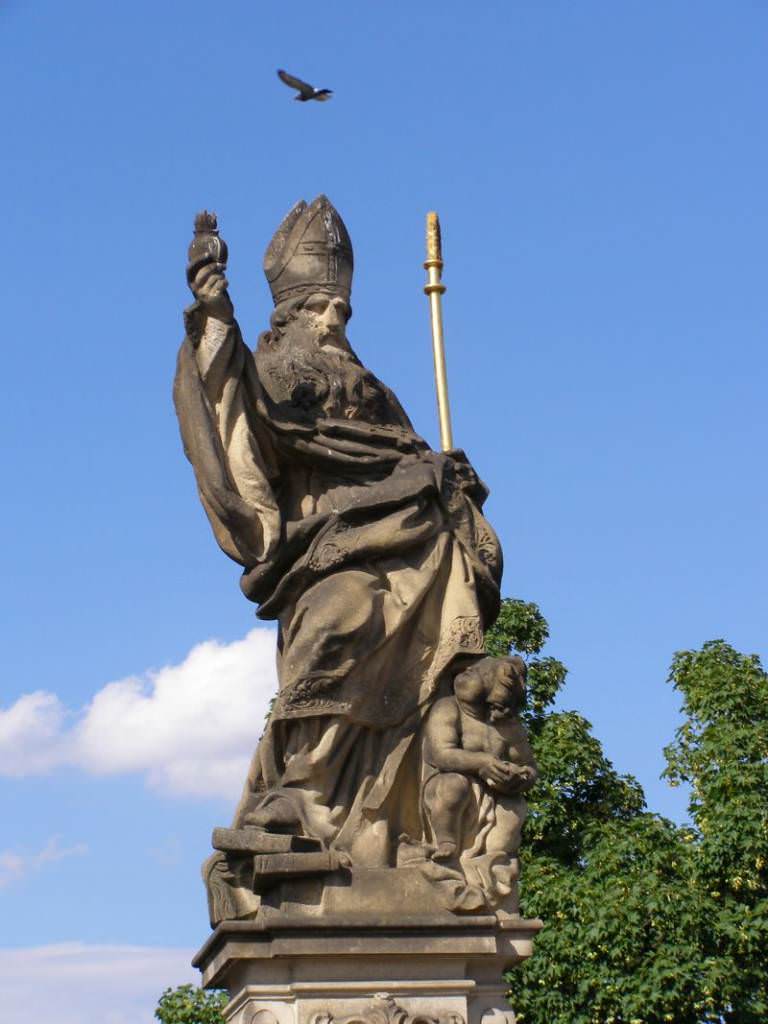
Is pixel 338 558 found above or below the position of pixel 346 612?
above

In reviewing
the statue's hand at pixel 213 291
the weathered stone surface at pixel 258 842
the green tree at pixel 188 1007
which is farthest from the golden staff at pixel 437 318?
the green tree at pixel 188 1007

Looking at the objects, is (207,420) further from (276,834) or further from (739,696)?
(739,696)

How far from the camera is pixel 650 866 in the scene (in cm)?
2444

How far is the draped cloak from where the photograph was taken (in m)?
9.04

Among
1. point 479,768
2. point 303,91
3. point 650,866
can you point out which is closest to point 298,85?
point 303,91

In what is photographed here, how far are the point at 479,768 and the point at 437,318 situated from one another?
2933mm

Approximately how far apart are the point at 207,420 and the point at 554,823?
699 inches

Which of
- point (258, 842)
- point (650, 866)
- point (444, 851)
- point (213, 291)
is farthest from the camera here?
point (650, 866)

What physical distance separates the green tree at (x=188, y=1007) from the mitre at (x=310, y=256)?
1664 centimetres

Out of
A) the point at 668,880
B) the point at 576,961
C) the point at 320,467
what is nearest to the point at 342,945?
the point at 320,467

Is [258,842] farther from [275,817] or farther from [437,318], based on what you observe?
[437,318]

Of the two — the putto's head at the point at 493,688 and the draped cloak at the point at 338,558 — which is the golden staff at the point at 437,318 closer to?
the draped cloak at the point at 338,558

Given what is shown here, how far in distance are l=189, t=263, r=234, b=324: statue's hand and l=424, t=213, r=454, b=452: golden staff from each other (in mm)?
1468

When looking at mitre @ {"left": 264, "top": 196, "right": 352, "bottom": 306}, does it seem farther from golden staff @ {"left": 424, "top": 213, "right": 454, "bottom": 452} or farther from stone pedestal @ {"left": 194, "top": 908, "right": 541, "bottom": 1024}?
stone pedestal @ {"left": 194, "top": 908, "right": 541, "bottom": 1024}
